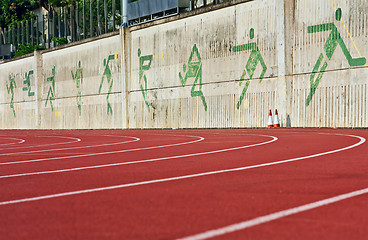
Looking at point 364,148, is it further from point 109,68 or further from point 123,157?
point 109,68

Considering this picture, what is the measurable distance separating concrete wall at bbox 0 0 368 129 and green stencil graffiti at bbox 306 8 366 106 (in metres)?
0.04

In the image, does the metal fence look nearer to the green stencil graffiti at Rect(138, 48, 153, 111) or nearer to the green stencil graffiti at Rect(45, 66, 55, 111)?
the green stencil graffiti at Rect(138, 48, 153, 111)

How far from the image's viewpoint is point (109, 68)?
3244cm

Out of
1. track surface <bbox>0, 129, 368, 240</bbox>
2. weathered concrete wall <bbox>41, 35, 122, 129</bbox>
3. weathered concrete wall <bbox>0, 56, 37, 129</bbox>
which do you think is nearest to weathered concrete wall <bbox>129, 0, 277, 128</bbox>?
weathered concrete wall <bbox>41, 35, 122, 129</bbox>

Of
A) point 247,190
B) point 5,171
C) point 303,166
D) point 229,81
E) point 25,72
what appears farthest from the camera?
point 25,72

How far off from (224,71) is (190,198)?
785 inches

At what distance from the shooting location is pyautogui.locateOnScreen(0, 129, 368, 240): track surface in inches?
163

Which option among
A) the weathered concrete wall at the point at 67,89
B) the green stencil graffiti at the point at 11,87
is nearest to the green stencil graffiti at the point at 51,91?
the weathered concrete wall at the point at 67,89

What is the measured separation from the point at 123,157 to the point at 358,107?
38.6 ft

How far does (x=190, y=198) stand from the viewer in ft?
18.3

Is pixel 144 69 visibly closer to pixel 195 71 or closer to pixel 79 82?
pixel 195 71

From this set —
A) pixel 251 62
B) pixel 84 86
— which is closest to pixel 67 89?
pixel 84 86

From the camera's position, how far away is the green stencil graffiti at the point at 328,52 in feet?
66.9

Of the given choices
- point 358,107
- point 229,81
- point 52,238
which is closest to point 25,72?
point 229,81
